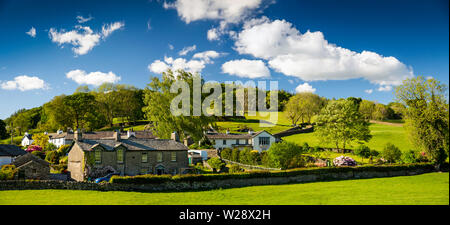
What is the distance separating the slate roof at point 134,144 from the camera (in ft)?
122

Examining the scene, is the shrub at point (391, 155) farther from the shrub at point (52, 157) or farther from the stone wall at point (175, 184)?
the shrub at point (52, 157)

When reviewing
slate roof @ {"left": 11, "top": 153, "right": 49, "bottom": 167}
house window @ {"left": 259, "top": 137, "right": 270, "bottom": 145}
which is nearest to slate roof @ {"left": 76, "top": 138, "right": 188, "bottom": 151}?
slate roof @ {"left": 11, "top": 153, "right": 49, "bottom": 167}

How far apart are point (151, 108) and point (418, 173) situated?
147ft

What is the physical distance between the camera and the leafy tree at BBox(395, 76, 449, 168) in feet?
149

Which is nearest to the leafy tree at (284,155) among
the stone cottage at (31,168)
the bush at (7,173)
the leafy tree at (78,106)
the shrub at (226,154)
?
the shrub at (226,154)

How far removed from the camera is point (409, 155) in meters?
48.0

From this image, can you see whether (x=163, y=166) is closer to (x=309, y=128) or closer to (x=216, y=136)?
(x=216, y=136)

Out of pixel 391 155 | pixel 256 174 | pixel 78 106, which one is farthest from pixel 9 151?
pixel 391 155

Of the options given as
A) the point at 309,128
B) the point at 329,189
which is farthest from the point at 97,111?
the point at 329,189

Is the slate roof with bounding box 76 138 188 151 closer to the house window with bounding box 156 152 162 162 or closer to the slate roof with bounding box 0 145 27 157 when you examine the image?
the house window with bounding box 156 152 162 162

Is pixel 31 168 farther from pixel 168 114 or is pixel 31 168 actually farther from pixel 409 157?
pixel 409 157

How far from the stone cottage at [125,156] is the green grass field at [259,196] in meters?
9.10

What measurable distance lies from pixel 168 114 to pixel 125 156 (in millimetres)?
19513

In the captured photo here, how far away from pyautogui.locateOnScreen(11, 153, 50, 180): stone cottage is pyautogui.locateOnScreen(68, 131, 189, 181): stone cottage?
361cm
